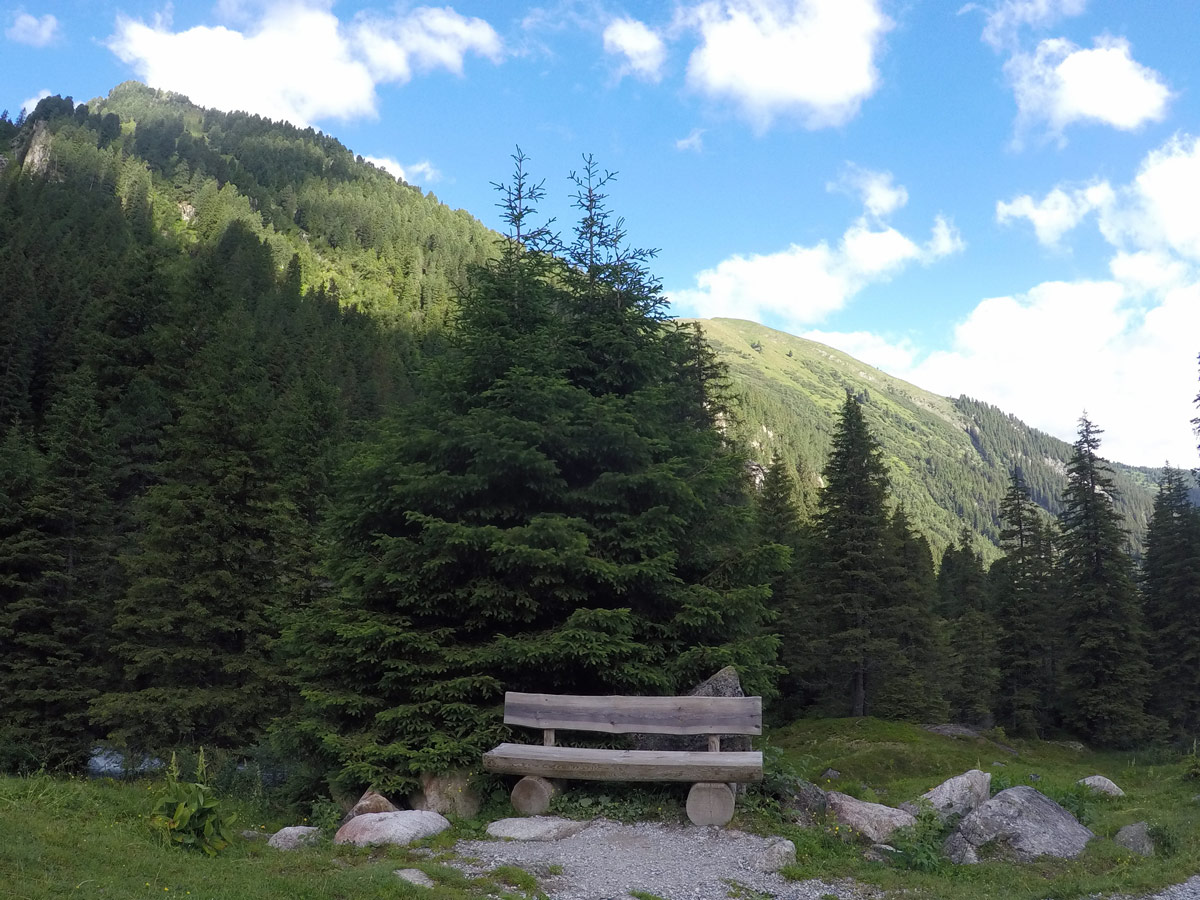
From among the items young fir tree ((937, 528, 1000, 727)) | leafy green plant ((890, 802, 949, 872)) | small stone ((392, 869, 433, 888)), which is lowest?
young fir tree ((937, 528, 1000, 727))

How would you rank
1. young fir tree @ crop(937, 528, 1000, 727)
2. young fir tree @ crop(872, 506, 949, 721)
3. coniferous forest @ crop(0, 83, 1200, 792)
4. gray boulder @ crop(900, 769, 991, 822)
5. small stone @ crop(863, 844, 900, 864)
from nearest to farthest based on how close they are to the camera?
small stone @ crop(863, 844, 900, 864)
gray boulder @ crop(900, 769, 991, 822)
coniferous forest @ crop(0, 83, 1200, 792)
young fir tree @ crop(872, 506, 949, 721)
young fir tree @ crop(937, 528, 1000, 727)

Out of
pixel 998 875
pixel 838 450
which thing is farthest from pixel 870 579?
pixel 998 875

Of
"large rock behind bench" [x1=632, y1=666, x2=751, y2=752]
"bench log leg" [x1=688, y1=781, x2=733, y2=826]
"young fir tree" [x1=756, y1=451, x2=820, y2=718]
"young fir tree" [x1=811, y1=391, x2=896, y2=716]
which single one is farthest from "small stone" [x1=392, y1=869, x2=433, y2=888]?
"young fir tree" [x1=756, y1=451, x2=820, y2=718]

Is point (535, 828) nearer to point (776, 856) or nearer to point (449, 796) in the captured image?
point (449, 796)

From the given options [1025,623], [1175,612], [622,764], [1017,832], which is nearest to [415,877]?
[622,764]

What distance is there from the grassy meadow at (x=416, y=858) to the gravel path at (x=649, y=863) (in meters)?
0.32

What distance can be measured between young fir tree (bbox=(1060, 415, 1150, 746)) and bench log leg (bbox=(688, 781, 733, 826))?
3734cm

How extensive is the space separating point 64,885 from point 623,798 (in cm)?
660

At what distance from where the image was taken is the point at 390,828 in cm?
906

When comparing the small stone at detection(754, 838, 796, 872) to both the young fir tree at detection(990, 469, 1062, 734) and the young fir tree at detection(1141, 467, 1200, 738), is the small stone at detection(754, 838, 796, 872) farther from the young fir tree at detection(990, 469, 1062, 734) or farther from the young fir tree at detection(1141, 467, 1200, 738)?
the young fir tree at detection(990, 469, 1062, 734)

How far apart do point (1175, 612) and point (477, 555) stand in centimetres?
4582

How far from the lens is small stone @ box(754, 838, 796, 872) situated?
838 centimetres

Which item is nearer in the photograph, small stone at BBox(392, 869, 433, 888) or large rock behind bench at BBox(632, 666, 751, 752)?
small stone at BBox(392, 869, 433, 888)

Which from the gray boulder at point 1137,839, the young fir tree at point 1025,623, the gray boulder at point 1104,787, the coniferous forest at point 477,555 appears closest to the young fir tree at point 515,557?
the coniferous forest at point 477,555
